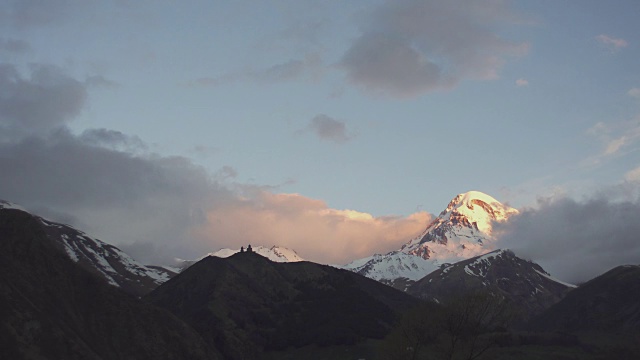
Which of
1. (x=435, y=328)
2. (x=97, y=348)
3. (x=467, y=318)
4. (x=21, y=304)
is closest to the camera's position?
(x=467, y=318)

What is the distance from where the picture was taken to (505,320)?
146250 millimetres

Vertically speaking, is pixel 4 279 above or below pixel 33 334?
above

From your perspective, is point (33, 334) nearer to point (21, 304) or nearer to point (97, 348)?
point (21, 304)

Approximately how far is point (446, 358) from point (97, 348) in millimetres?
100628

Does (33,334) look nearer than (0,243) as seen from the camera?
Yes

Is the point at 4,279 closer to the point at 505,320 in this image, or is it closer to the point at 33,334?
the point at 33,334

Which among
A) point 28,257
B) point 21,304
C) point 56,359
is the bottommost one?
point 56,359

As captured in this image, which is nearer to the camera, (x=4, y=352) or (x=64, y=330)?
(x=4, y=352)

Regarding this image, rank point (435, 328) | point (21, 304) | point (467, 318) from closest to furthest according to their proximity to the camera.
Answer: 1. point (467, 318)
2. point (435, 328)
3. point (21, 304)

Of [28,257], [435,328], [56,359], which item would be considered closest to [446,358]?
[435,328]

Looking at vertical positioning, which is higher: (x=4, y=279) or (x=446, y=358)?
(x=4, y=279)

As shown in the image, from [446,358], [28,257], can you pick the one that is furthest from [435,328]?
[28,257]

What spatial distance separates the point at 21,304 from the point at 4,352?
19732 mm

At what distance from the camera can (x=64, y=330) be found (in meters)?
173
